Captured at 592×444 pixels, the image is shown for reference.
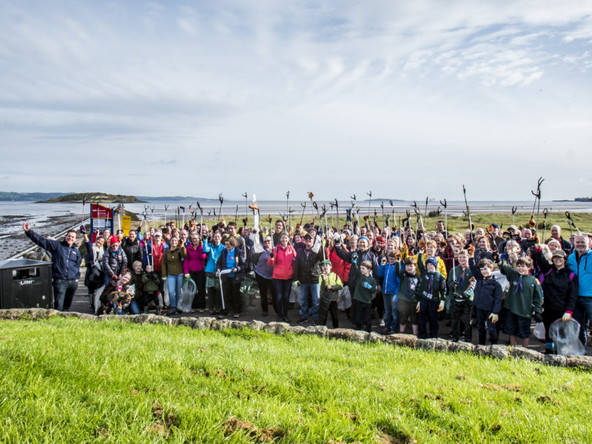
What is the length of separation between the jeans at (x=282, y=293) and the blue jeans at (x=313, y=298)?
443 mm

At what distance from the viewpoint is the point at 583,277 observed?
7688mm

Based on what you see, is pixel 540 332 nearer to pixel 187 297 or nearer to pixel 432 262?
pixel 432 262

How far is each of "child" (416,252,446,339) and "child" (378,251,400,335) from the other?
1.97 feet

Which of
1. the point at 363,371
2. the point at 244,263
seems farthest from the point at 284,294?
the point at 363,371

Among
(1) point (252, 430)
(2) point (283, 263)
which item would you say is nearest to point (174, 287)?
(2) point (283, 263)

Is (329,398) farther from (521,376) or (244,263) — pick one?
(244,263)

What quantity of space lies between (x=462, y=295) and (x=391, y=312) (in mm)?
1699

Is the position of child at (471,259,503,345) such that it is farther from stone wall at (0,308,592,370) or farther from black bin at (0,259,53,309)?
black bin at (0,259,53,309)

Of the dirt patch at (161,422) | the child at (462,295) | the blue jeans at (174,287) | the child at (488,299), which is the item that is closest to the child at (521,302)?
the child at (488,299)

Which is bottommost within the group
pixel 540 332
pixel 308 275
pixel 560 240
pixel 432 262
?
pixel 540 332

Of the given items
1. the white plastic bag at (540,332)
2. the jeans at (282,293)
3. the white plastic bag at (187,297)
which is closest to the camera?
the white plastic bag at (540,332)

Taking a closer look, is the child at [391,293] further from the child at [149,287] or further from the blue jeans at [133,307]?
the blue jeans at [133,307]

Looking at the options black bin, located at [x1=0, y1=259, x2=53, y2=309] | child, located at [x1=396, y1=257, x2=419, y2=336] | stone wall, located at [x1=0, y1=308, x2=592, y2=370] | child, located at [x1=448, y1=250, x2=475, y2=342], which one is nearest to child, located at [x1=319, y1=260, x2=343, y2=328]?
Result: child, located at [x1=396, y1=257, x2=419, y2=336]

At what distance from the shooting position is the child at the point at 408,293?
9.04 meters
